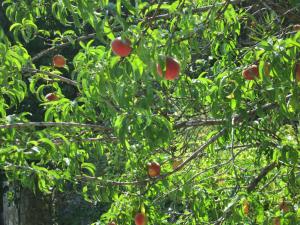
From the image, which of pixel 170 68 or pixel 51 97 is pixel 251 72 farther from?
pixel 51 97

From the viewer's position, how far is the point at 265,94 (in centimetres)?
245

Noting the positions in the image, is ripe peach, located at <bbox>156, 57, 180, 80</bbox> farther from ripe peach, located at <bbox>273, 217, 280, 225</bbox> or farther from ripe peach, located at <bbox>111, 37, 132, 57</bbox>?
ripe peach, located at <bbox>273, 217, 280, 225</bbox>

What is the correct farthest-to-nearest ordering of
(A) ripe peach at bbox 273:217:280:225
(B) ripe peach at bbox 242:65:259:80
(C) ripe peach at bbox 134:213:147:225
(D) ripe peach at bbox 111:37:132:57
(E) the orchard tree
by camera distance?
1. (C) ripe peach at bbox 134:213:147:225
2. (A) ripe peach at bbox 273:217:280:225
3. (B) ripe peach at bbox 242:65:259:80
4. (E) the orchard tree
5. (D) ripe peach at bbox 111:37:132:57

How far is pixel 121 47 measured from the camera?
1.96 metres

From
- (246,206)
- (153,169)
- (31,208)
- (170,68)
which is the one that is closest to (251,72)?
(170,68)

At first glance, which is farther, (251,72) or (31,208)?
(31,208)

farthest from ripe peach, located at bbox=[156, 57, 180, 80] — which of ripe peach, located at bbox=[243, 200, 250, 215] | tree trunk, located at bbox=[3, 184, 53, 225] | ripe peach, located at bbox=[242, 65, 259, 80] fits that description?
tree trunk, located at bbox=[3, 184, 53, 225]

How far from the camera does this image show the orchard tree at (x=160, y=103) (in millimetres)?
2113

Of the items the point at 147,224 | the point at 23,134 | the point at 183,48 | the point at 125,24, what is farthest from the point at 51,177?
the point at 125,24

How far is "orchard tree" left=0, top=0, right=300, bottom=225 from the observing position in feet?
6.93

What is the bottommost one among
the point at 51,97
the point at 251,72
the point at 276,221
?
the point at 276,221

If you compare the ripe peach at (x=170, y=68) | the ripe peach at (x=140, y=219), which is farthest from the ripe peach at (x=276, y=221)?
the ripe peach at (x=170, y=68)

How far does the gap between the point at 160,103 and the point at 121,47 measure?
0.86 metres

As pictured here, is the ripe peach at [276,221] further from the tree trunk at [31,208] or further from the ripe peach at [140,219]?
the tree trunk at [31,208]
